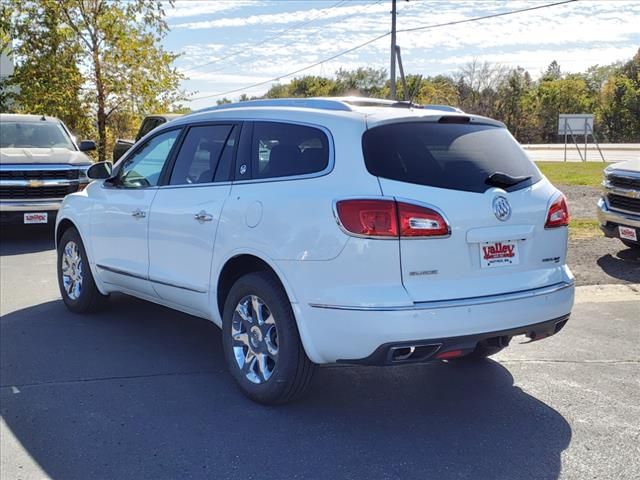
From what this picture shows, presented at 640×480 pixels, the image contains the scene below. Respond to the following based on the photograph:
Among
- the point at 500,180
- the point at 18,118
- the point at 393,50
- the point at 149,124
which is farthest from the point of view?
the point at 393,50

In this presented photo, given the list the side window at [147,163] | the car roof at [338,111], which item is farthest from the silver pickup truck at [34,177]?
the car roof at [338,111]

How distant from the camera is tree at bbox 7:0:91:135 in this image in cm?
1858

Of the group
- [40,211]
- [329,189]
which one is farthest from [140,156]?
[40,211]

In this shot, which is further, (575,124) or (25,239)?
(575,124)

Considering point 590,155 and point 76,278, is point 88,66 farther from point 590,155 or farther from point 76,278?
point 590,155

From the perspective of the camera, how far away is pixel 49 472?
3.57 m

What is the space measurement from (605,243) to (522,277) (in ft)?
20.9

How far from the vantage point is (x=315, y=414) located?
426 cm

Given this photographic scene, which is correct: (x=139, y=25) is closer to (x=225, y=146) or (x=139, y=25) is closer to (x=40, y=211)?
(x=40, y=211)

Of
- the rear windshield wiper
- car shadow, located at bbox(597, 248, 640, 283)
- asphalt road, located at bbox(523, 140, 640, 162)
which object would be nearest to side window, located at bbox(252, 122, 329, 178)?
the rear windshield wiper

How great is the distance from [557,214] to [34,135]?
33.2 feet

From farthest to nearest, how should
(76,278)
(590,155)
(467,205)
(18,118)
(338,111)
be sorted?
(590,155)
(18,118)
(76,278)
(338,111)
(467,205)

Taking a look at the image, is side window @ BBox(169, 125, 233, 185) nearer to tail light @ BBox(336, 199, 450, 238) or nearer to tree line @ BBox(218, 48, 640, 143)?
tail light @ BBox(336, 199, 450, 238)

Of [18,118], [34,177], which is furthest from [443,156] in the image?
[18,118]
